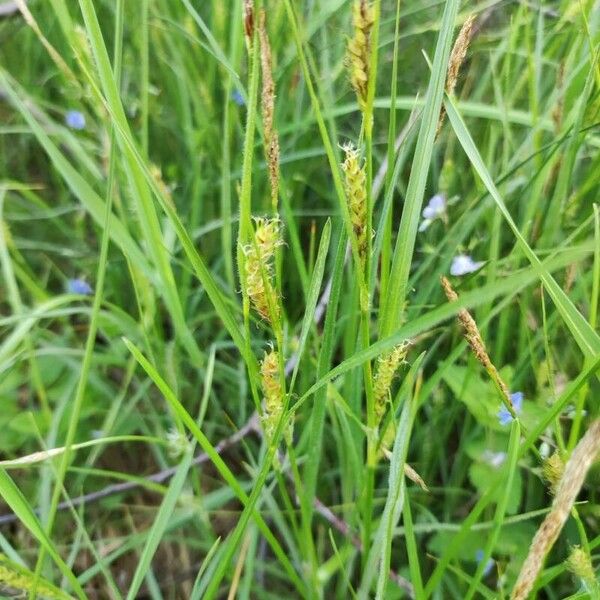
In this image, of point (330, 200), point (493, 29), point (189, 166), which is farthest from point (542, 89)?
point (189, 166)

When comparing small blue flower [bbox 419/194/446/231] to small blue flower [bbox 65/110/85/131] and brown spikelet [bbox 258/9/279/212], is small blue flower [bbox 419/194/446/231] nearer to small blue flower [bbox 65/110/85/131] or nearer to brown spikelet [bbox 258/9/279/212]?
brown spikelet [bbox 258/9/279/212]

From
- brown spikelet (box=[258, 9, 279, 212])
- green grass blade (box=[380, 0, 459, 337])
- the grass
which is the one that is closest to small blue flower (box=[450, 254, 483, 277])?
the grass

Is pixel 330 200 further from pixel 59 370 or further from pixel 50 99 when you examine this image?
pixel 50 99

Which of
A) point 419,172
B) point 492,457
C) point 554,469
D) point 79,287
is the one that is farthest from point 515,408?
point 79,287

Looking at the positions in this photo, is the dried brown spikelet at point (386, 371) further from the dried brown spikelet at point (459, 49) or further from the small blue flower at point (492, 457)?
the small blue flower at point (492, 457)

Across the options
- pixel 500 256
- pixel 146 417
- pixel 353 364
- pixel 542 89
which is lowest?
pixel 146 417

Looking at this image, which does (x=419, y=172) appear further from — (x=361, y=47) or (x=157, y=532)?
(x=157, y=532)

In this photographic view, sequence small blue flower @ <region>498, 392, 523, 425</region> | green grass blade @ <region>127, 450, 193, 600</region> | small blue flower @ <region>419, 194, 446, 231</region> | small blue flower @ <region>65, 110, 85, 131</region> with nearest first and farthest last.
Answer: green grass blade @ <region>127, 450, 193, 600</region>
small blue flower @ <region>498, 392, 523, 425</region>
small blue flower @ <region>419, 194, 446, 231</region>
small blue flower @ <region>65, 110, 85, 131</region>

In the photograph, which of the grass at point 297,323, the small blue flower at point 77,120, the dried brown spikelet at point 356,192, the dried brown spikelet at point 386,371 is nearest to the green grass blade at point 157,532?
the grass at point 297,323
